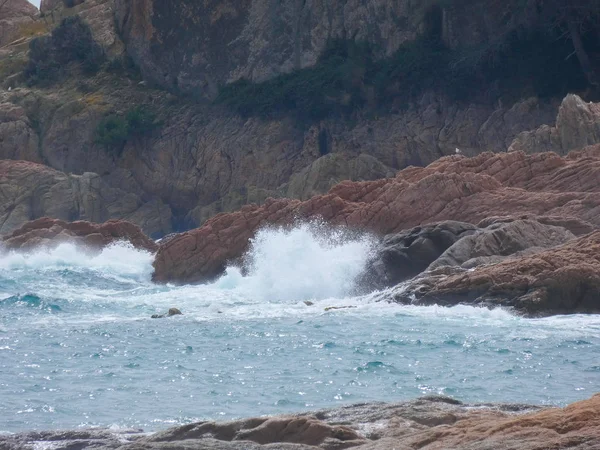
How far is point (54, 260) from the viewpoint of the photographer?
3447cm

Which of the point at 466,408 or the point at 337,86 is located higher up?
the point at 337,86

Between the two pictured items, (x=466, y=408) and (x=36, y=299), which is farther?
(x=36, y=299)

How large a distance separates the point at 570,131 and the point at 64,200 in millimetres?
24708

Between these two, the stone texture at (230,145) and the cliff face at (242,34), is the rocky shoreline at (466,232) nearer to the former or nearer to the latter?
the stone texture at (230,145)

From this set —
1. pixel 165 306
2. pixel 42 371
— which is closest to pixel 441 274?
pixel 165 306

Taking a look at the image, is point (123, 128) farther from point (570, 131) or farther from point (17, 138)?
point (570, 131)

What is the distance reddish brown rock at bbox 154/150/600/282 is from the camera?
2353 centimetres

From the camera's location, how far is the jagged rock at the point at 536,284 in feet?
57.0

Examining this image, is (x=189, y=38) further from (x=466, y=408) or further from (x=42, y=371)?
(x=466, y=408)

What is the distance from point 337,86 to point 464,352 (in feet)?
114

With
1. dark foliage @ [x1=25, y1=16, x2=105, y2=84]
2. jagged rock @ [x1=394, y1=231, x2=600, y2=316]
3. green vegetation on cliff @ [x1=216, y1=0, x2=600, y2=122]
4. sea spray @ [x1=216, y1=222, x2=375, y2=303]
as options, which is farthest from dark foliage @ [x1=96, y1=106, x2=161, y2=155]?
jagged rock @ [x1=394, y1=231, x2=600, y2=316]

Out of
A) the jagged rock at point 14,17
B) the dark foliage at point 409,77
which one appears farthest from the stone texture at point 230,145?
the jagged rock at point 14,17

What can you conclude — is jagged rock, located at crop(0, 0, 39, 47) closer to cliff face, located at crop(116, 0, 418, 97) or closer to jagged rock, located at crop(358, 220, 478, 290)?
cliff face, located at crop(116, 0, 418, 97)

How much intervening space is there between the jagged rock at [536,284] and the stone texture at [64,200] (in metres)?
30.2
